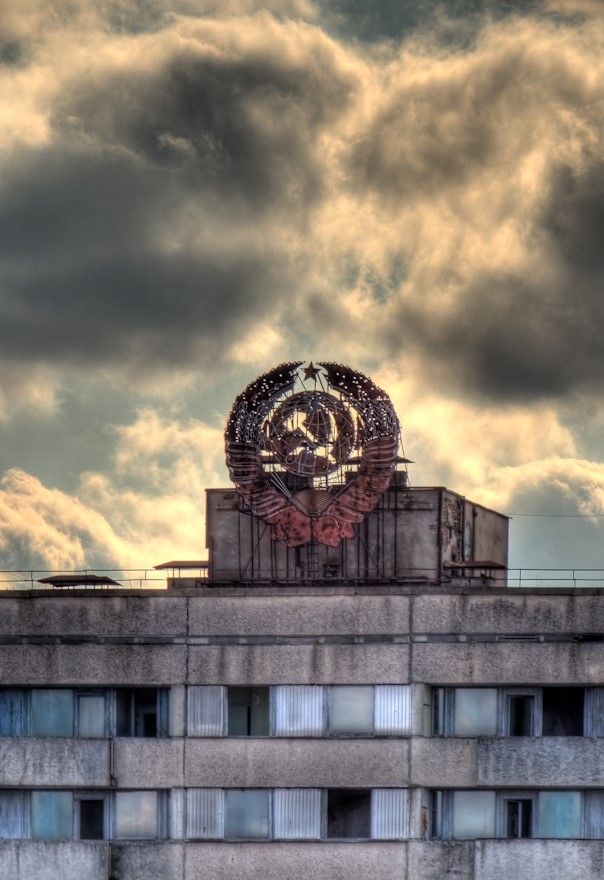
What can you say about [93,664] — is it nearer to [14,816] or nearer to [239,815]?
[14,816]

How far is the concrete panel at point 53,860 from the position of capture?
78.8m

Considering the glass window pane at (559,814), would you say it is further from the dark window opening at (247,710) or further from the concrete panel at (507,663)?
the dark window opening at (247,710)

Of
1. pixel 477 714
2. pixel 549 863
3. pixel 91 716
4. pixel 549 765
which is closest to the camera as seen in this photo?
pixel 549 863

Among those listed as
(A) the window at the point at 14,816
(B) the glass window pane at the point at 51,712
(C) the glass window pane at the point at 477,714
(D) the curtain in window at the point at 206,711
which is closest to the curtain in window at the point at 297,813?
(D) the curtain in window at the point at 206,711

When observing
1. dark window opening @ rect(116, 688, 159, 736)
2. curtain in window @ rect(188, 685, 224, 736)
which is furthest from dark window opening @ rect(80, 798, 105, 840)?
curtain in window @ rect(188, 685, 224, 736)

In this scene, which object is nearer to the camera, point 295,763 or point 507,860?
point 507,860

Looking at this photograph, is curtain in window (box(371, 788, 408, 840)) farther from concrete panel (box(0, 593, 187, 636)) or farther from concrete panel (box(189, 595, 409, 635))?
concrete panel (box(0, 593, 187, 636))

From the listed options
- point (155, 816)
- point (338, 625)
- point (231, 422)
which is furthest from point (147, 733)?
point (231, 422)

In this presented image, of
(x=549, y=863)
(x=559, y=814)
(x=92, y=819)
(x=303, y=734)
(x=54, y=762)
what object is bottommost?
(x=549, y=863)

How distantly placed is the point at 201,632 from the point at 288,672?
11.7 feet

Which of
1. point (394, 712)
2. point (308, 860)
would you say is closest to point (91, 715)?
point (308, 860)

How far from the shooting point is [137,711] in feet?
264

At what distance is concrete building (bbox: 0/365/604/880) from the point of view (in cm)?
7781

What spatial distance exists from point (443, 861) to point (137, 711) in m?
12.6
